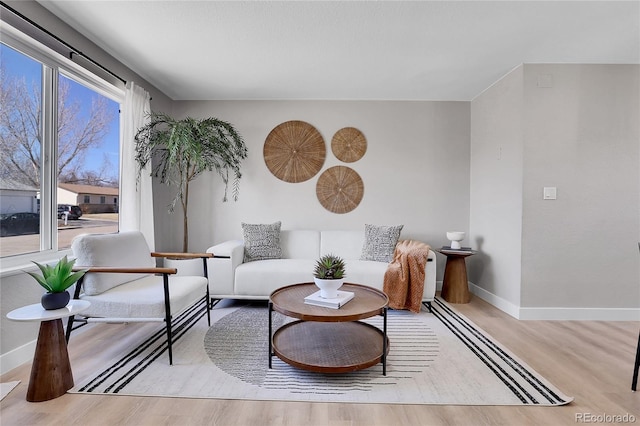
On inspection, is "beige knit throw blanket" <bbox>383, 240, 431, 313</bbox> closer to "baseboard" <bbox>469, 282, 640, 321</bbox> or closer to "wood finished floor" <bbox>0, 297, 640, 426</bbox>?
"baseboard" <bbox>469, 282, 640, 321</bbox>

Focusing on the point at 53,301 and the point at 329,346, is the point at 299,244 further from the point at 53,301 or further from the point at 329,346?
the point at 53,301

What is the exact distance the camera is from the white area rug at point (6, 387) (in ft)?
5.63

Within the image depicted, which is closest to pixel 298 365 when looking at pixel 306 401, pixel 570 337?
pixel 306 401

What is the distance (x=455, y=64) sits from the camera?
119 inches

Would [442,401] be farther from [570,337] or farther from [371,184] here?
[371,184]

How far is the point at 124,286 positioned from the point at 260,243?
4.79 ft

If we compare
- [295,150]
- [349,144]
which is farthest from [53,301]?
[349,144]

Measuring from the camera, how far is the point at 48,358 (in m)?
1.70

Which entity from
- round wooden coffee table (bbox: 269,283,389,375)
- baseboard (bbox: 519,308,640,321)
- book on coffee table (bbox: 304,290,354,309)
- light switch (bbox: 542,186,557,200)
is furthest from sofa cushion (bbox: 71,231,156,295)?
light switch (bbox: 542,186,557,200)

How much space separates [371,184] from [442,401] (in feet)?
9.14

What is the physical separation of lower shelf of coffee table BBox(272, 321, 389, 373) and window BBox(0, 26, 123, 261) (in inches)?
77.8

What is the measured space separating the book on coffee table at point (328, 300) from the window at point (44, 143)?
2054mm

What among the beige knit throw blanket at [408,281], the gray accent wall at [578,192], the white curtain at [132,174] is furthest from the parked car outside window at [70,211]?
the gray accent wall at [578,192]

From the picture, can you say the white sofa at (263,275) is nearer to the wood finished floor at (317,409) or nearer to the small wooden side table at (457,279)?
the small wooden side table at (457,279)
